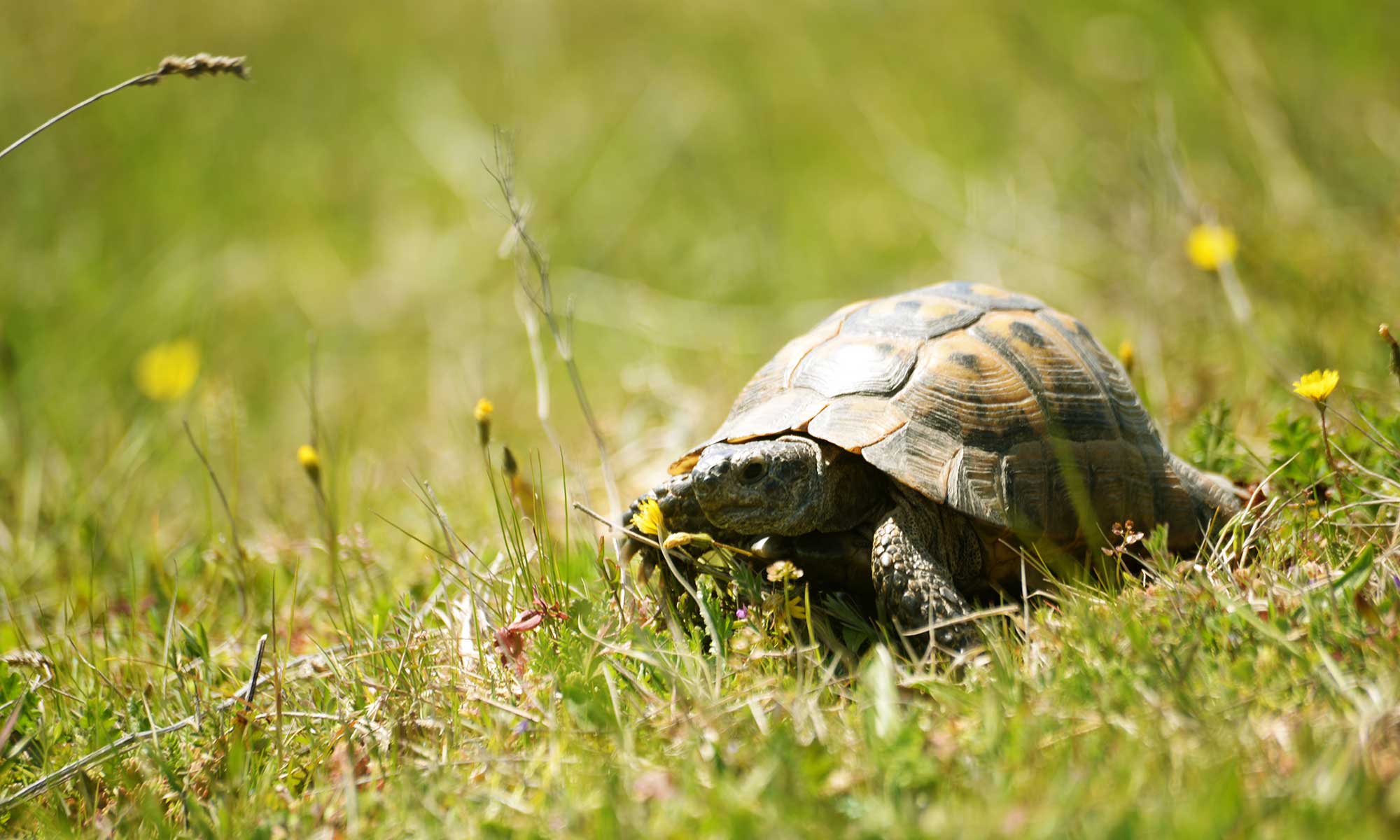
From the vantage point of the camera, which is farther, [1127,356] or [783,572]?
[1127,356]

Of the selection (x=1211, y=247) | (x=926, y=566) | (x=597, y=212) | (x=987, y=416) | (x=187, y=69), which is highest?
(x=187, y=69)

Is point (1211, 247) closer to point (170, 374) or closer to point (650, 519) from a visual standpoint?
point (650, 519)

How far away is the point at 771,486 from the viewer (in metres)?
2.23

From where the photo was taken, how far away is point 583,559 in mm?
2641

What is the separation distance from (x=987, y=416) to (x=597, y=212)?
690cm

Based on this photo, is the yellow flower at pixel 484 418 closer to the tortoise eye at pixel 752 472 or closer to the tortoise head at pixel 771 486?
the tortoise head at pixel 771 486

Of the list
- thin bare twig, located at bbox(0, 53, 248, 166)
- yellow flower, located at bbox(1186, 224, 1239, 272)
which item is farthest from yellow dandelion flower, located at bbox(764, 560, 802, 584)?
yellow flower, located at bbox(1186, 224, 1239, 272)

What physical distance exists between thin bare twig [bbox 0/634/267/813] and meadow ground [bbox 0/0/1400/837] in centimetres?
2

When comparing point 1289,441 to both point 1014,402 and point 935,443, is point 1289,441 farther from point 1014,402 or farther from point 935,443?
point 935,443

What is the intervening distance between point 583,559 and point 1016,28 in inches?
203

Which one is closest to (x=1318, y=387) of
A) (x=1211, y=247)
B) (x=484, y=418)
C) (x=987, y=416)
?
(x=987, y=416)

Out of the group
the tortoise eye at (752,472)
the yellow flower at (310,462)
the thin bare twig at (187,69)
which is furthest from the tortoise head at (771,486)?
the thin bare twig at (187,69)

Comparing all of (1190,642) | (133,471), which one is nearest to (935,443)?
(1190,642)

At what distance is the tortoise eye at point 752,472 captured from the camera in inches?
87.3
